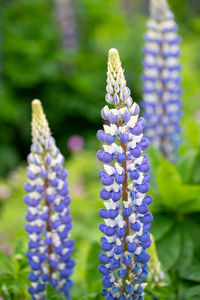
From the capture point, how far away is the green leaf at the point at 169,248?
2.57 metres

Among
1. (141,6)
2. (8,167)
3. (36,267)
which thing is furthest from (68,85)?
(141,6)

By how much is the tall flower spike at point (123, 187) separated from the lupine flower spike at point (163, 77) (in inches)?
74.9

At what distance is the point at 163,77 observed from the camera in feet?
12.5

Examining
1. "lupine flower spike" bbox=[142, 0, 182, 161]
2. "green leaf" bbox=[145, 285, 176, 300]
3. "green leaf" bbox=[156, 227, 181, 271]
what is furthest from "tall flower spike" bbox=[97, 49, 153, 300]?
"lupine flower spike" bbox=[142, 0, 182, 161]

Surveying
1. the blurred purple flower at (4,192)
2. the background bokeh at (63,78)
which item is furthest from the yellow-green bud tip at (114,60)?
the blurred purple flower at (4,192)

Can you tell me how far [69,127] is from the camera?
777 centimetres

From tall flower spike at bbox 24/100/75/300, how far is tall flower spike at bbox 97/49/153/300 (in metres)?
0.40

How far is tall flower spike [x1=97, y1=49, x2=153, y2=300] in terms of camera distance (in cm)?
194

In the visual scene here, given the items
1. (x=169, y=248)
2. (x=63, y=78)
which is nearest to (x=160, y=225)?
(x=169, y=248)

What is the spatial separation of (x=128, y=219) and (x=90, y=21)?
8165 mm

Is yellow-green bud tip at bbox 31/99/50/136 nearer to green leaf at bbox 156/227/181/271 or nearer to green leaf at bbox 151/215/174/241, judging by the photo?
green leaf at bbox 151/215/174/241

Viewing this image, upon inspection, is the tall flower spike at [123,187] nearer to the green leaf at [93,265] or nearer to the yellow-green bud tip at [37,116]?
the yellow-green bud tip at [37,116]

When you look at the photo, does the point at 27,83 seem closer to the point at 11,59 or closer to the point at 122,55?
the point at 11,59

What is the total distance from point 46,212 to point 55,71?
579 centimetres
